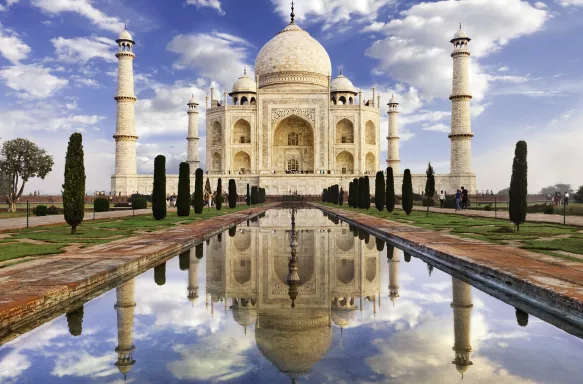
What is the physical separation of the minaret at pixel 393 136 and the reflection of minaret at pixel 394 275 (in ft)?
111

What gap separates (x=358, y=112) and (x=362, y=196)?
19130 mm

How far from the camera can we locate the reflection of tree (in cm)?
285

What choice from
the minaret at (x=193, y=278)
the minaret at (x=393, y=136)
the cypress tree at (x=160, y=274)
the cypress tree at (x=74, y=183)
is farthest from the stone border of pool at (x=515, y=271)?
the minaret at (x=393, y=136)

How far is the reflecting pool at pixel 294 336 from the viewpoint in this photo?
7.23 ft

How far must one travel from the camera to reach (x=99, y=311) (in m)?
3.30

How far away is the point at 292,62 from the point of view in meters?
40.3

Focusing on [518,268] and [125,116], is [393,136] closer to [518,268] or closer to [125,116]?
[125,116]

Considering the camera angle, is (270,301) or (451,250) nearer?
(270,301)

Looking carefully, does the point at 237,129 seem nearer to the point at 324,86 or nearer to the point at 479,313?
the point at 324,86

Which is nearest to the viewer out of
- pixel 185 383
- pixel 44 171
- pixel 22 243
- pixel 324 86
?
pixel 185 383

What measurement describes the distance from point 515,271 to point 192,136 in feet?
122

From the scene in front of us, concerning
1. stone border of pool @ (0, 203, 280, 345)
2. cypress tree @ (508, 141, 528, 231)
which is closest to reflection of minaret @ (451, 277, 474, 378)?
stone border of pool @ (0, 203, 280, 345)

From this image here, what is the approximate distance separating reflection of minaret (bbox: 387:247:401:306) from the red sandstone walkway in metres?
0.41

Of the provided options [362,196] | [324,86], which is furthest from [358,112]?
[362,196]
